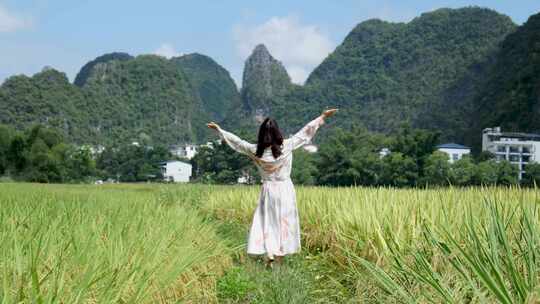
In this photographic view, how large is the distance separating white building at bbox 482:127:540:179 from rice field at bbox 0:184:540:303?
46.3 meters

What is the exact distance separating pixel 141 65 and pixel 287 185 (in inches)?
4594

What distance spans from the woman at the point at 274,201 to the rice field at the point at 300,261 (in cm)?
23

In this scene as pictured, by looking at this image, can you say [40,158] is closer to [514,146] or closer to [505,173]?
[505,173]

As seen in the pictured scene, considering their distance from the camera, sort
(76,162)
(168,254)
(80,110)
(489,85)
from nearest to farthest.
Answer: (168,254)
(76,162)
(489,85)
(80,110)

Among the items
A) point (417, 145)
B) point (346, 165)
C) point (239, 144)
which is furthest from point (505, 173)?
point (239, 144)

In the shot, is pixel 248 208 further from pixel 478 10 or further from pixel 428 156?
pixel 478 10

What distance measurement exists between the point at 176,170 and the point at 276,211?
61607 millimetres

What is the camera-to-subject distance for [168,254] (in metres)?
3.29

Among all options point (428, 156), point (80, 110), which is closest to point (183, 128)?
point (80, 110)

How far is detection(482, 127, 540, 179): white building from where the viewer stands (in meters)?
48.1

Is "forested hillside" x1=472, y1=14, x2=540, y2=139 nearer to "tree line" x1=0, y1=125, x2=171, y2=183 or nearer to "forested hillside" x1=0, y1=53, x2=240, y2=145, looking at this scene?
"tree line" x1=0, y1=125, x2=171, y2=183

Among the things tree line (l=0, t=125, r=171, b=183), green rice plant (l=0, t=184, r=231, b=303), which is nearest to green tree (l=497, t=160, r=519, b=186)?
tree line (l=0, t=125, r=171, b=183)

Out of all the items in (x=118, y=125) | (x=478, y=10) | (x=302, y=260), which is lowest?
(x=302, y=260)

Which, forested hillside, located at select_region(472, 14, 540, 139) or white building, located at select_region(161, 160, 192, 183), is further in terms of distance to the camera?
white building, located at select_region(161, 160, 192, 183)
